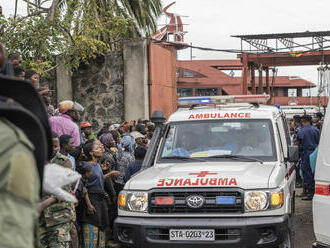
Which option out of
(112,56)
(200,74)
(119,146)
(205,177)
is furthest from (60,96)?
(200,74)

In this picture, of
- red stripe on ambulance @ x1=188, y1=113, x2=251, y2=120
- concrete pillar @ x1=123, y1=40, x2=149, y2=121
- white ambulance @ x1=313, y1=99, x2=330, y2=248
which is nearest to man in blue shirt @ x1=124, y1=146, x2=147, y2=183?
red stripe on ambulance @ x1=188, y1=113, x2=251, y2=120

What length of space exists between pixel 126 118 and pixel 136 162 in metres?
6.13

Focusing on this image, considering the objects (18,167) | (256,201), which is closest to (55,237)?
(256,201)

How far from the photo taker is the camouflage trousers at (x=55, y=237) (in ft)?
15.2

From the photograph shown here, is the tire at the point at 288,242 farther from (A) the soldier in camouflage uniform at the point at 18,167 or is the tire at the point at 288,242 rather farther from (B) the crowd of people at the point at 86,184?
(A) the soldier in camouflage uniform at the point at 18,167

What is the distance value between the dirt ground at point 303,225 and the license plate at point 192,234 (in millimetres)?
2417

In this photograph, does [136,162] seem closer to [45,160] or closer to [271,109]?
[271,109]

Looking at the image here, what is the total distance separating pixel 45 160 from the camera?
1540 mm

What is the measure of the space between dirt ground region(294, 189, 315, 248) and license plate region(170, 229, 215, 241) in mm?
2417

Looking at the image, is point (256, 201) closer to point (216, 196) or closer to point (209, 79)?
point (216, 196)

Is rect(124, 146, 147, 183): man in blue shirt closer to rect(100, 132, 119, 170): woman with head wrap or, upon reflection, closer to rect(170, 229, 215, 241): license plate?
rect(100, 132, 119, 170): woman with head wrap

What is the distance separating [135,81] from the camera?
1312 centimetres

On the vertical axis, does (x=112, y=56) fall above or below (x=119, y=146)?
above

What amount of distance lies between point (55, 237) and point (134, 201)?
1088 mm
